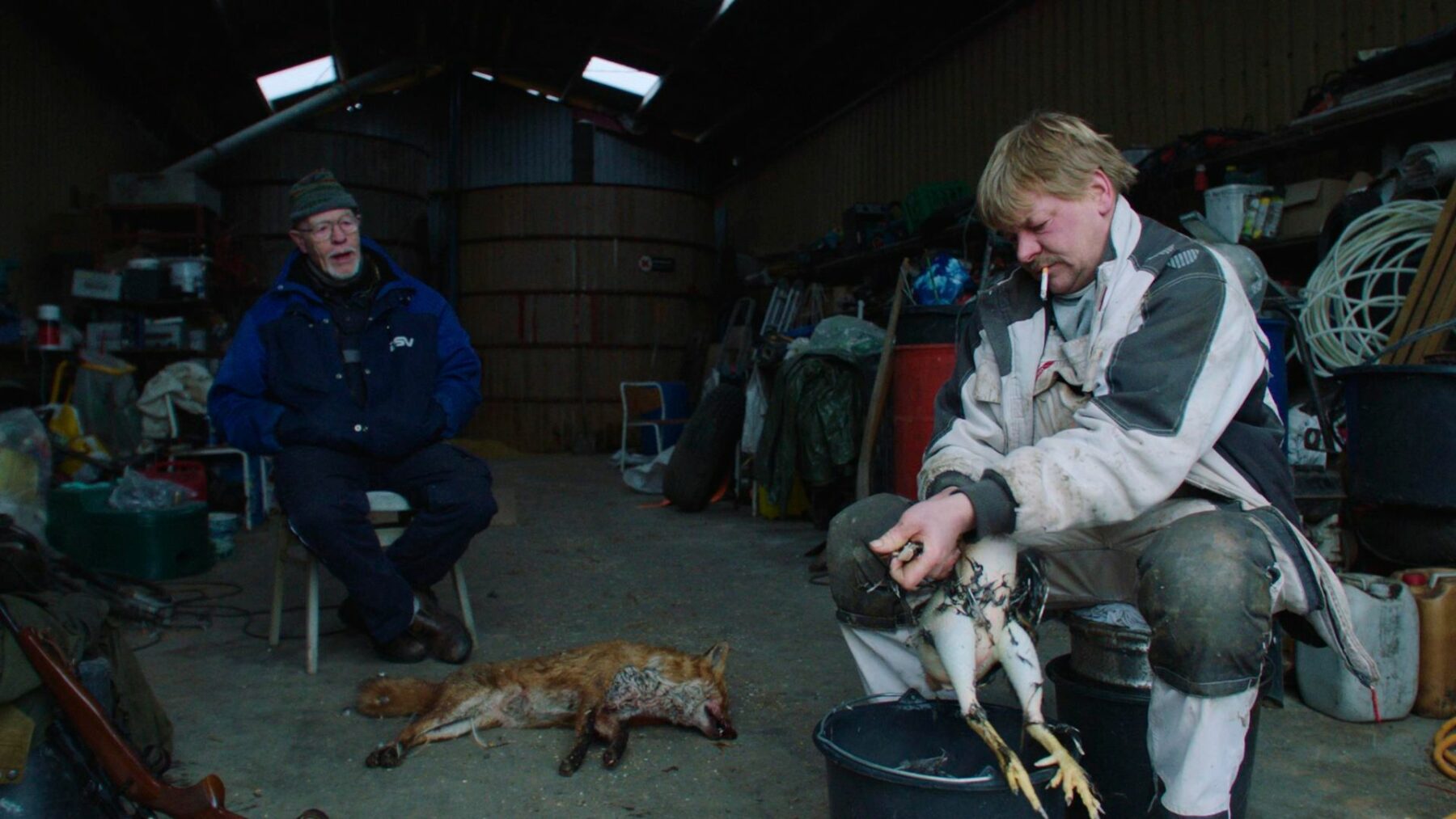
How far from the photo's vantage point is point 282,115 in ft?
31.6

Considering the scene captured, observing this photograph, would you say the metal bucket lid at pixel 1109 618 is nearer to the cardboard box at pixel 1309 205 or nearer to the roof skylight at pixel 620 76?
the cardboard box at pixel 1309 205

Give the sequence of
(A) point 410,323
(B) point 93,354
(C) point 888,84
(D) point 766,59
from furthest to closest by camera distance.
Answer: (D) point 766,59 < (C) point 888,84 < (B) point 93,354 < (A) point 410,323

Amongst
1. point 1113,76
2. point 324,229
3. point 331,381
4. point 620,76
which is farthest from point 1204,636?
point 620,76

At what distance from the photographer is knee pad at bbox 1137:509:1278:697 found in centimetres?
129

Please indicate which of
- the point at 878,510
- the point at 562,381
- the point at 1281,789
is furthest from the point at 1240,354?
the point at 562,381

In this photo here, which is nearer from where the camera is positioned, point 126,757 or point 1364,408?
point 126,757

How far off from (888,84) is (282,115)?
5.65 m

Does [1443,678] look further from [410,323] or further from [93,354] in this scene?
[93,354]

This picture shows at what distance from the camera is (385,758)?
84.4 inches

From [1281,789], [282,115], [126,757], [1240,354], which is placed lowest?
[1281,789]

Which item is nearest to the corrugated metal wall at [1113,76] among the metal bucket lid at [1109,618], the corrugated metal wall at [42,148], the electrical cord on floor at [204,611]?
the metal bucket lid at [1109,618]

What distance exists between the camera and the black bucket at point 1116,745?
1.59 m

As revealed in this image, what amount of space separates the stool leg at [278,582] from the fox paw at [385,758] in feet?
3.14

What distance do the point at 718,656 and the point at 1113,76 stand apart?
4.48 metres
